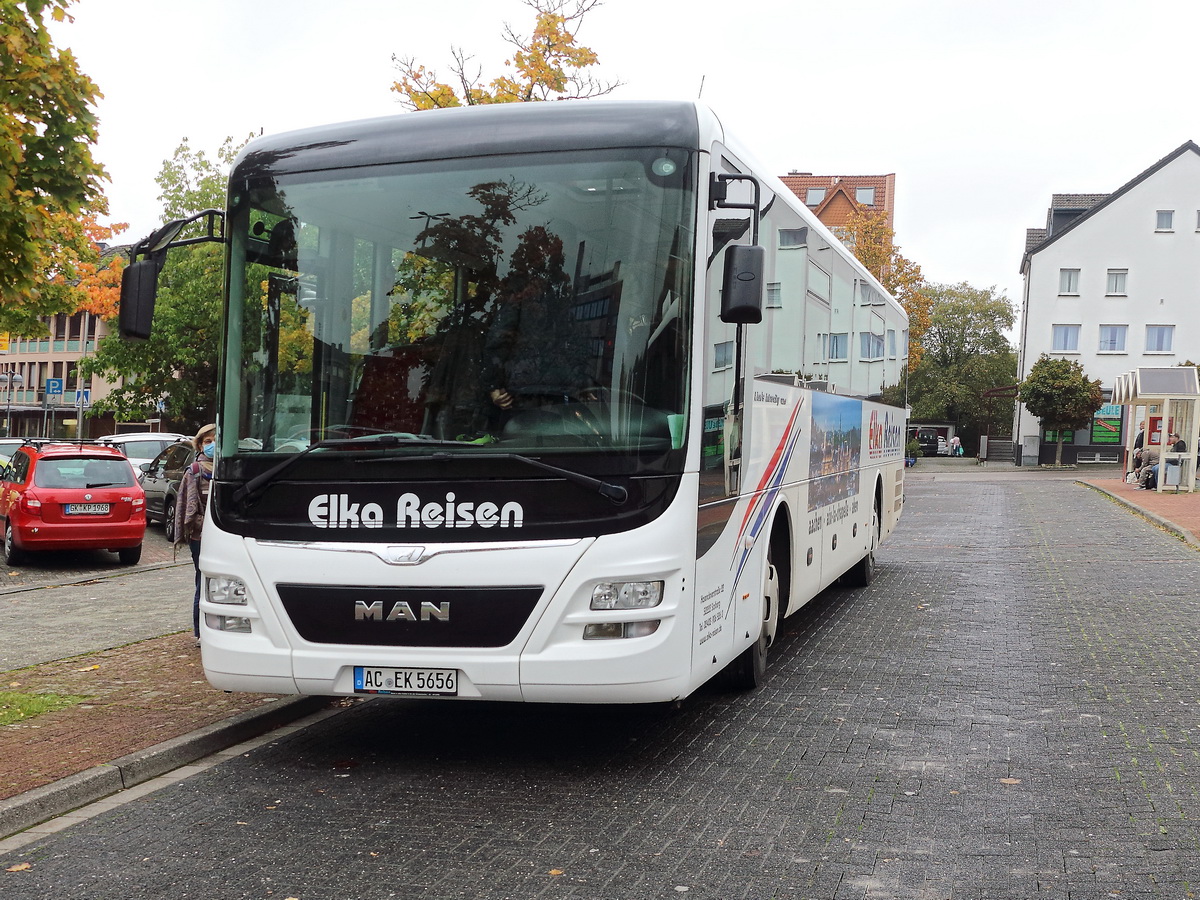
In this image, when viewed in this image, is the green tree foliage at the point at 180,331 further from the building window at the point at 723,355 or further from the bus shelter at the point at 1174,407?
the building window at the point at 723,355

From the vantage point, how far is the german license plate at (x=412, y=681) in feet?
19.9

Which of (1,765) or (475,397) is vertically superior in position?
(475,397)

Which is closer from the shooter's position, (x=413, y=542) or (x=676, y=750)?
(x=413, y=542)

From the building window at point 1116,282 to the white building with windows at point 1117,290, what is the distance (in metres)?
0.05


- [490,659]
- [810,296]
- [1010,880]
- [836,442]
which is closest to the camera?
[1010,880]

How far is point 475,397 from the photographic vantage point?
6152mm

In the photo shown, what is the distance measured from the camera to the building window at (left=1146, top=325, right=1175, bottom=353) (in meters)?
60.7

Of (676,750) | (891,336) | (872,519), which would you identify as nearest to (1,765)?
(676,750)

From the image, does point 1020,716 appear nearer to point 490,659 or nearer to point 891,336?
point 490,659

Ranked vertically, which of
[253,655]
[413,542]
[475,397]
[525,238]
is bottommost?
[253,655]

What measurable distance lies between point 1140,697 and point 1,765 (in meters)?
6.51

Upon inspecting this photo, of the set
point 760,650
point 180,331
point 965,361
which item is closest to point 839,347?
point 760,650

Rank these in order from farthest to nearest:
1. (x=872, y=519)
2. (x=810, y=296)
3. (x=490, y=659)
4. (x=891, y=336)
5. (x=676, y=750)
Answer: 1. (x=891, y=336)
2. (x=872, y=519)
3. (x=810, y=296)
4. (x=676, y=750)
5. (x=490, y=659)

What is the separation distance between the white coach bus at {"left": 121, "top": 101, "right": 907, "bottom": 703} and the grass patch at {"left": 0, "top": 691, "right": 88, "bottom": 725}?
1629 mm
